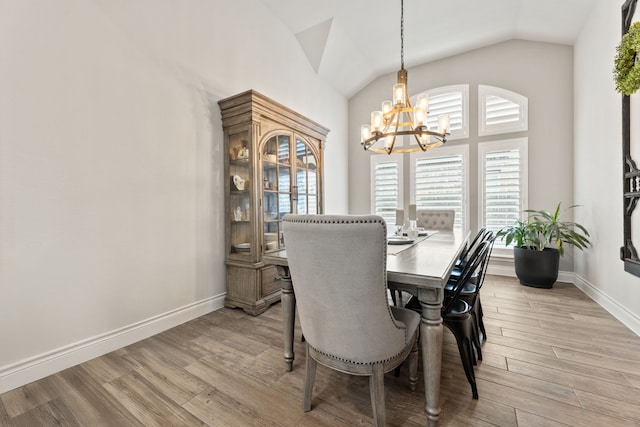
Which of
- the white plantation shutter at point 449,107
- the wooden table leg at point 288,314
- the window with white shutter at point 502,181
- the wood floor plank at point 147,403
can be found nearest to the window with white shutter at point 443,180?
the window with white shutter at point 502,181

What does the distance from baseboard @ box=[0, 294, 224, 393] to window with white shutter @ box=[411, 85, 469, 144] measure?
439 centimetres

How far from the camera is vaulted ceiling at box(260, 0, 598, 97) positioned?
3.26 m

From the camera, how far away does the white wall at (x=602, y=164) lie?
249 centimetres

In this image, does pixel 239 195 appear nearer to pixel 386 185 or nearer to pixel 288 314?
pixel 288 314

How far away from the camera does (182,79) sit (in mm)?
2498

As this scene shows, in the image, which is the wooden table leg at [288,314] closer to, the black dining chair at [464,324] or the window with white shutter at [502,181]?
the black dining chair at [464,324]

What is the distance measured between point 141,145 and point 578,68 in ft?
16.7

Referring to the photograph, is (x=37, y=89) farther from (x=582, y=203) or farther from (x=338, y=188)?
(x=582, y=203)

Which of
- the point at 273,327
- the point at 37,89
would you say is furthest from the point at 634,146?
the point at 37,89

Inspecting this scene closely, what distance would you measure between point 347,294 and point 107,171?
2.01 meters

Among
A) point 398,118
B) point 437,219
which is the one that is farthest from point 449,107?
point 398,118

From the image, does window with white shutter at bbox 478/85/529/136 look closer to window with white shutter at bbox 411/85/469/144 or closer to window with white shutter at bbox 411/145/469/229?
window with white shutter at bbox 411/85/469/144

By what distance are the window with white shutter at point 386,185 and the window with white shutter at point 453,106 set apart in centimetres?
94

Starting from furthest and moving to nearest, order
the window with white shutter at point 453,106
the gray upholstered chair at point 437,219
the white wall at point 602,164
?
the window with white shutter at point 453,106 < the gray upholstered chair at point 437,219 < the white wall at point 602,164
